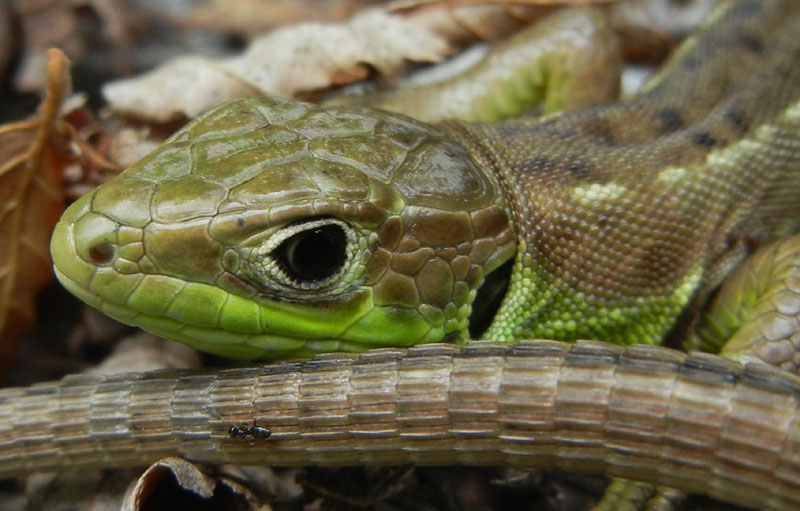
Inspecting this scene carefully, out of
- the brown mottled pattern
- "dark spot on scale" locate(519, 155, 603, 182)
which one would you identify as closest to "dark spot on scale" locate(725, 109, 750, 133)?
the brown mottled pattern

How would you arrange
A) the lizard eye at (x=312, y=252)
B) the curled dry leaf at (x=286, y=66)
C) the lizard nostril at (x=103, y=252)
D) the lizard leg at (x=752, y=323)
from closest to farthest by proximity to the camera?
1. the lizard nostril at (x=103, y=252)
2. the lizard eye at (x=312, y=252)
3. the lizard leg at (x=752, y=323)
4. the curled dry leaf at (x=286, y=66)

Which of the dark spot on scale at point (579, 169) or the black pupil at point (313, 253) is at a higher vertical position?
the dark spot on scale at point (579, 169)

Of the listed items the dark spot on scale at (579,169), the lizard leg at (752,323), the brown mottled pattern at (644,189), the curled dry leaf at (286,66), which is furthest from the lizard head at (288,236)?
the curled dry leaf at (286,66)

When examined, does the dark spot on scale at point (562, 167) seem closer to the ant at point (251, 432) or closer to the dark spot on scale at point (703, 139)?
the dark spot on scale at point (703, 139)

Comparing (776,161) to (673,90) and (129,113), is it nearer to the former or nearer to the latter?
(673,90)

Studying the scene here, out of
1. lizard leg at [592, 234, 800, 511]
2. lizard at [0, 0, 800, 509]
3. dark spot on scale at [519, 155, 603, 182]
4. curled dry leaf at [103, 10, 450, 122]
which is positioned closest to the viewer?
lizard at [0, 0, 800, 509]

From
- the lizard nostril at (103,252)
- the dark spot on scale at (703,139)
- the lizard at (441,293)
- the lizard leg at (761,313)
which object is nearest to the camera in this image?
the lizard at (441,293)

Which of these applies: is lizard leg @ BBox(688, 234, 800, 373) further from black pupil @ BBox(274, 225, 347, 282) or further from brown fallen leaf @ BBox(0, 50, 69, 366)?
brown fallen leaf @ BBox(0, 50, 69, 366)
